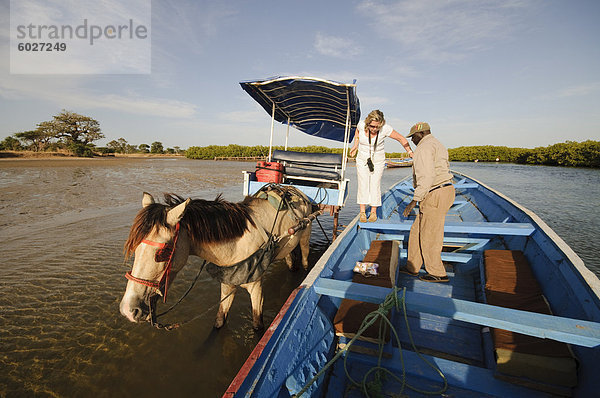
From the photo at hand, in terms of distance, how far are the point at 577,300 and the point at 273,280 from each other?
452cm

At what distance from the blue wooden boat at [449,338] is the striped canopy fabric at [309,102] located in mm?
3755

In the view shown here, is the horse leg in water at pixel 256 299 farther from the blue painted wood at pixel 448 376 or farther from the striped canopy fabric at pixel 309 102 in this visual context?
the striped canopy fabric at pixel 309 102

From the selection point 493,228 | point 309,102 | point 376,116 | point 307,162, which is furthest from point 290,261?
point 309,102

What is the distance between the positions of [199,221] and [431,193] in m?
3.25

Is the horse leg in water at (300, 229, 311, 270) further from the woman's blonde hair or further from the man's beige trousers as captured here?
the woman's blonde hair

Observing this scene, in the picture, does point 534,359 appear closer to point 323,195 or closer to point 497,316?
point 497,316

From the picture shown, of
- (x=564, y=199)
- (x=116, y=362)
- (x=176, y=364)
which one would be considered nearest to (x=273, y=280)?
(x=176, y=364)

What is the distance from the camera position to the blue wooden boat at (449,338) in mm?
1696

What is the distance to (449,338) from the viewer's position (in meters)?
2.72

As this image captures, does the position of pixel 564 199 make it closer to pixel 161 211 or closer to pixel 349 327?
pixel 349 327

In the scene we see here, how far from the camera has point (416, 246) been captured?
3943 mm

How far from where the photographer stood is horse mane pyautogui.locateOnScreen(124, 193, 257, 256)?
207 centimetres

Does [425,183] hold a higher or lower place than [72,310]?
higher

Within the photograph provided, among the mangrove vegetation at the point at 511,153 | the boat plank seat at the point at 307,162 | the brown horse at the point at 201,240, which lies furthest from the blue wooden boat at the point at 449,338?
the mangrove vegetation at the point at 511,153
